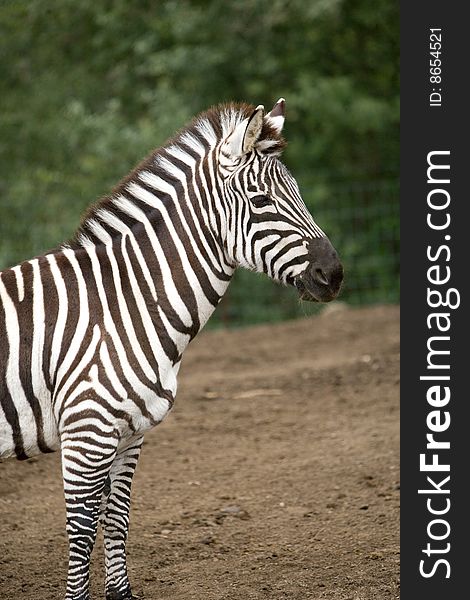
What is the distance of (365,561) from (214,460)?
2414mm

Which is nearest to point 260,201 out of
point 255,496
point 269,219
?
point 269,219

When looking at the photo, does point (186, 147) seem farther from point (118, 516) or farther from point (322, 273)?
point (118, 516)

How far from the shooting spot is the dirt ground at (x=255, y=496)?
544cm

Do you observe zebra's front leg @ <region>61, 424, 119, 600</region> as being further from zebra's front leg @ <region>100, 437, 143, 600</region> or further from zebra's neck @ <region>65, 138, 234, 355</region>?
zebra's neck @ <region>65, 138, 234, 355</region>

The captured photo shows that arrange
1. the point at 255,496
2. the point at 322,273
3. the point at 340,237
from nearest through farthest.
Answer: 1. the point at 322,273
2. the point at 255,496
3. the point at 340,237

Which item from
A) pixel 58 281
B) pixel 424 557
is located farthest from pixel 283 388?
pixel 58 281

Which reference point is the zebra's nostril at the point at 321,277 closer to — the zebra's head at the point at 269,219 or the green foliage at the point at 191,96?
the zebra's head at the point at 269,219

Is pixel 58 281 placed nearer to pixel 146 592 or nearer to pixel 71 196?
pixel 146 592

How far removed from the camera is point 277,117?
5.02 meters

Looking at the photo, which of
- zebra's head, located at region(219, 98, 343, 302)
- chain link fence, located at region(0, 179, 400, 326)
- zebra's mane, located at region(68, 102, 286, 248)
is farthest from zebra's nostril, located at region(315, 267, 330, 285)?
chain link fence, located at region(0, 179, 400, 326)

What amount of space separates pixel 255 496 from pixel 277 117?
3.10 m

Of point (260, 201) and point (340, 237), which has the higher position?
point (340, 237)

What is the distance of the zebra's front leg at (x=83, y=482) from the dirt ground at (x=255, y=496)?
70 centimetres

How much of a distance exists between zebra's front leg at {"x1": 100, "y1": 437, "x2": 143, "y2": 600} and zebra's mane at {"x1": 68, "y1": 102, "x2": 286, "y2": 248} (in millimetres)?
1202
